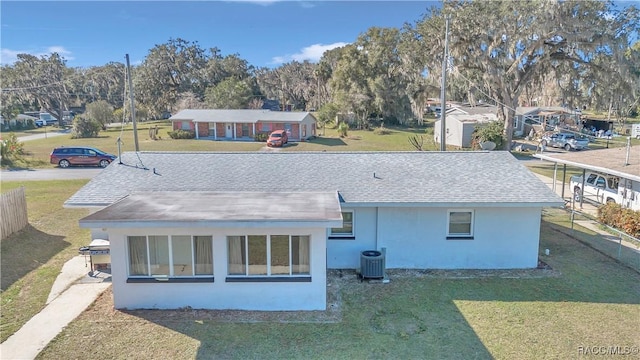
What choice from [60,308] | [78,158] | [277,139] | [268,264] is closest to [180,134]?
[277,139]

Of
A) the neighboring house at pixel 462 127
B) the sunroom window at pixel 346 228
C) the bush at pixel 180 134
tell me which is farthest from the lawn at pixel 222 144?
the sunroom window at pixel 346 228

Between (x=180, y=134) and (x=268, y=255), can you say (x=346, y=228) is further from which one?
(x=180, y=134)

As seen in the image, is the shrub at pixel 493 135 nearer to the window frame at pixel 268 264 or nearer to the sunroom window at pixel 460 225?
the sunroom window at pixel 460 225

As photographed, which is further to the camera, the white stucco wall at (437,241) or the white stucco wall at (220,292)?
the white stucco wall at (437,241)

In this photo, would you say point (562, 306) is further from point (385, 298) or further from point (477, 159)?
point (477, 159)

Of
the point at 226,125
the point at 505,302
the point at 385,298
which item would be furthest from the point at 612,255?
the point at 226,125

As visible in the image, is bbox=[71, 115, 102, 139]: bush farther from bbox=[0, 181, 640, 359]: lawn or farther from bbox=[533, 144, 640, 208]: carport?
bbox=[533, 144, 640, 208]: carport

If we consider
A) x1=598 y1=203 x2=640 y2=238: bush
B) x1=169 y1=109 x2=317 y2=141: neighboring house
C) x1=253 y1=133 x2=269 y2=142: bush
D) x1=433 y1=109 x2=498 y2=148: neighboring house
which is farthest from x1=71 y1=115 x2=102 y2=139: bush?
x1=598 y1=203 x2=640 y2=238: bush
